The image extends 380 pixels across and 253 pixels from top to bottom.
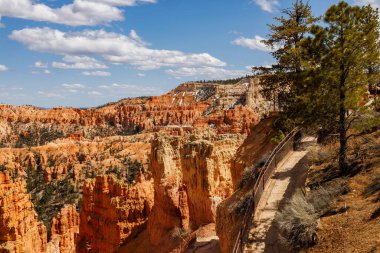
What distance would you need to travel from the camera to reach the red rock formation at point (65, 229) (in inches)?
1889

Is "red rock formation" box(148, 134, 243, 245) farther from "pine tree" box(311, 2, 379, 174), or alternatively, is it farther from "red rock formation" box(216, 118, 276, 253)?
"pine tree" box(311, 2, 379, 174)

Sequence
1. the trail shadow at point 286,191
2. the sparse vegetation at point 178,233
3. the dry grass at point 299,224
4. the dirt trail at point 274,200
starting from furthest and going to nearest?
the sparse vegetation at point 178,233 < the dirt trail at point 274,200 < the trail shadow at point 286,191 < the dry grass at point 299,224

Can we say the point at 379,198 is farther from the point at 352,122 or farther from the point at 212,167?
the point at 212,167

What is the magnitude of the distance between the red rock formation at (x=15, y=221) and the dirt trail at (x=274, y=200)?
21.9 meters

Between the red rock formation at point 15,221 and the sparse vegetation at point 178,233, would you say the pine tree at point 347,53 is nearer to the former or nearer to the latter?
the sparse vegetation at point 178,233

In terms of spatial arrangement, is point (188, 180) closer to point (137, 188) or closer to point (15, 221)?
point (137, 188)

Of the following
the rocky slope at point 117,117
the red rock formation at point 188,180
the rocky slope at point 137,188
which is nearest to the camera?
the red rock formation at point 188,180

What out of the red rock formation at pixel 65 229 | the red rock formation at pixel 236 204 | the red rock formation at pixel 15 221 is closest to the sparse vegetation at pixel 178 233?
the red rock formation at pixel 236 204

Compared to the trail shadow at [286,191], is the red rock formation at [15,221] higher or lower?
lower

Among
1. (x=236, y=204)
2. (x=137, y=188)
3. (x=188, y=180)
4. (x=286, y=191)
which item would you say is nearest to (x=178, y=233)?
(x=188, y=180)

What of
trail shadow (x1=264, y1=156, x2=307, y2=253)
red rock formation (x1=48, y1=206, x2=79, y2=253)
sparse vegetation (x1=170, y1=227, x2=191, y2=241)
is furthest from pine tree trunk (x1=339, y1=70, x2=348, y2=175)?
red rock formation (x1=48, y1=206, x2=79, y2=253)

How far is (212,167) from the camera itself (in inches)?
1093

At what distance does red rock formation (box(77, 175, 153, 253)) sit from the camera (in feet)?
115

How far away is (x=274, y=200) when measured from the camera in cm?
1267
